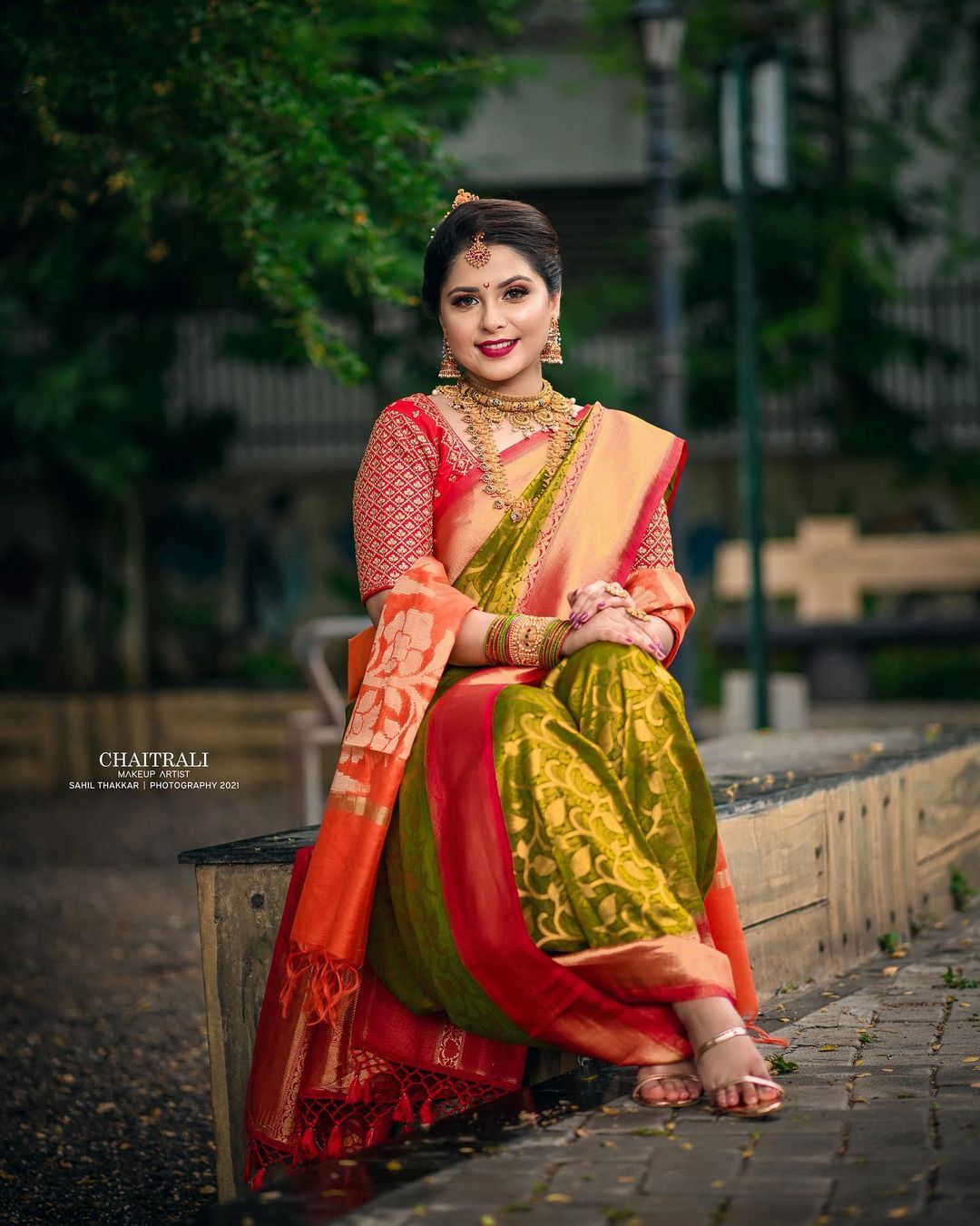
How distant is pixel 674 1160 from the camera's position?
290 cm

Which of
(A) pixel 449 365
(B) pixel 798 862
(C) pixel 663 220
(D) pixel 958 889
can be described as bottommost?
(D) pixel 958 889

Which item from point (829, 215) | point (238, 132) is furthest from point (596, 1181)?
Result: point (829, 215)

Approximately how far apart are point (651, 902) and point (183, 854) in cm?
118

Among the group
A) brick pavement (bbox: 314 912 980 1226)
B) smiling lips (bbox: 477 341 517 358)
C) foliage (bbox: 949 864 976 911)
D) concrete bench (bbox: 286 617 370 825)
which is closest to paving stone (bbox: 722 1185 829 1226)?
brick pavement (bbox: 314 912 980 1226)

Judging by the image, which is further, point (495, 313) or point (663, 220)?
point (663, 220)

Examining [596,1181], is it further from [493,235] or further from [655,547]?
[493,235]

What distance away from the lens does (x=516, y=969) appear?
3.26 m

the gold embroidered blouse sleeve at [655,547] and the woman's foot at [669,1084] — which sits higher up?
the gold embroidered blouse sleeve at [655,547]

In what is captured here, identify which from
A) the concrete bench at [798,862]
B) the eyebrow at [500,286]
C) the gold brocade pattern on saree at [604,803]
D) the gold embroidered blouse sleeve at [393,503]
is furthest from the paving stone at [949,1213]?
the eyebrow at [500,286]

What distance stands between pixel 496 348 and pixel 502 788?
3.45 feet

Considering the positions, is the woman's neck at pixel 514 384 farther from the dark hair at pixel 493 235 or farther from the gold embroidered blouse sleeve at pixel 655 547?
the gold embroidered blouse sleeve at pixel 655 547

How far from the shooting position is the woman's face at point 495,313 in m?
3.78

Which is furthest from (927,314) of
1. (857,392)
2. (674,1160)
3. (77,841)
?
(674,1160)

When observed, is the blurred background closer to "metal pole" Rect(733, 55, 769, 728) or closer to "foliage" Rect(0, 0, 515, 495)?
"metal pole" Rect(733, 55, 769, 728)
